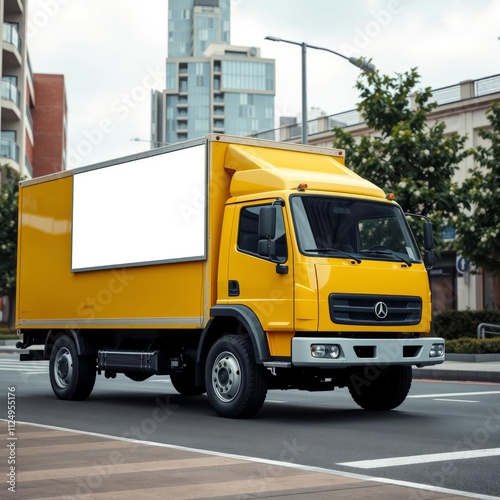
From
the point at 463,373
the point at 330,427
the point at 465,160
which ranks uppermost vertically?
the point at 465,160

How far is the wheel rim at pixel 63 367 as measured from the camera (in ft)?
48.5

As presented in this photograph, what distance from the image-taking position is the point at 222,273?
12172 millimetres

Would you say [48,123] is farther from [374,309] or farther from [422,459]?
[422,459]

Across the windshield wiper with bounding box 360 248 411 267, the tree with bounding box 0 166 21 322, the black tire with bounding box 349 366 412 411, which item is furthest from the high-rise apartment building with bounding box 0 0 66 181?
the windshield wiper with bounding box 360 248 411 267

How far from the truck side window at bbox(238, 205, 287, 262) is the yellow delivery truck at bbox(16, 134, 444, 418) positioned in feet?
0.05

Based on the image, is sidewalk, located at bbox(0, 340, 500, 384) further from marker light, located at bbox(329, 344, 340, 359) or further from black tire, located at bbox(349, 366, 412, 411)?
marker light, located at bbox(329, 344, 340, 359)

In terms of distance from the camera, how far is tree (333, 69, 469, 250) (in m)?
27.8

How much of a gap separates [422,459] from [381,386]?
4.46 meters

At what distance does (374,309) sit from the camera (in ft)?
38.3

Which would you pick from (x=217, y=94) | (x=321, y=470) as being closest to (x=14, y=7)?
(x=321, y=470)

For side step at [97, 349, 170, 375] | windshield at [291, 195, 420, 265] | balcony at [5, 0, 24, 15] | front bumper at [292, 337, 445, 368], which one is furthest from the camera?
balcony at [5, 0, 24, 15]

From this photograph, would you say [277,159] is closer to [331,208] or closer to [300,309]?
[331,208]

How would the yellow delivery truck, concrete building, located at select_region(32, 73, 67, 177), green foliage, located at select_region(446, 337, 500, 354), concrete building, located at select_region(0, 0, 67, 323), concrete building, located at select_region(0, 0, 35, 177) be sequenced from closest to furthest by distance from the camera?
the yellow delivery truck → green foliage, located at select_region(446, 337, 500, 354) → concrete building, located at select_region(0, 0, 67, 323) → concrete building, located at select_region(0, 0, 35, 177) → concrete building, located at select_region(32, 73, 67, 177)

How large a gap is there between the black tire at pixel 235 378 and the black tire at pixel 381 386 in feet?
5.06
